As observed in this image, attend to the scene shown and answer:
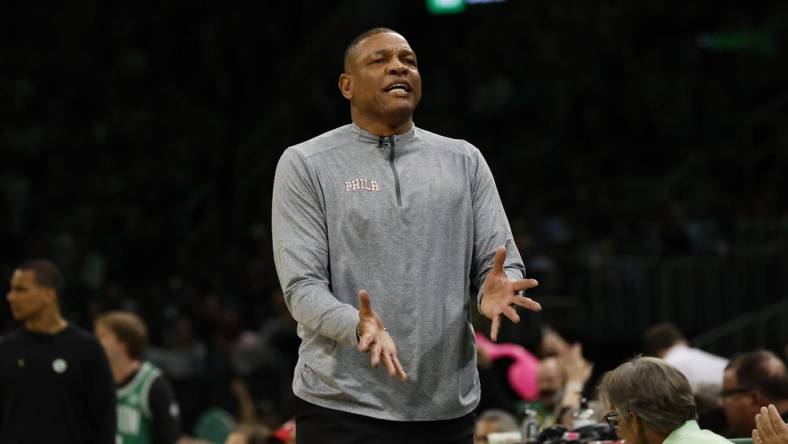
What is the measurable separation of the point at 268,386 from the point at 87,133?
5.49 m

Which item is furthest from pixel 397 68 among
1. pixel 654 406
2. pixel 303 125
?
pixel 303 125

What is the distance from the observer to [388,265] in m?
3.49

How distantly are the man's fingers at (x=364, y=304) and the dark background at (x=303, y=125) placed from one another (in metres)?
9.22

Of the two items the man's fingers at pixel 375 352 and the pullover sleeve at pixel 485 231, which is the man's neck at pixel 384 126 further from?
the man's fingers at pixel 375 352

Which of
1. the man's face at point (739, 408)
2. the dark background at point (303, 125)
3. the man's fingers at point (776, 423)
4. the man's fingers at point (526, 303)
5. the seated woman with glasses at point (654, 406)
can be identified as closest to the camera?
the man's fingers at point (526, 303)

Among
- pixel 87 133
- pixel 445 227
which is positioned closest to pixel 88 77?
pixel 87 133

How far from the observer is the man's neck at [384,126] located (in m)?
3.66

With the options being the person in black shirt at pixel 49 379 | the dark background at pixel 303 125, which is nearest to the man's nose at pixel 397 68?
the person in black shirt at pixel 49 379

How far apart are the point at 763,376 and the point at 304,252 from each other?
267cm

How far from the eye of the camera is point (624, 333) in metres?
11.2

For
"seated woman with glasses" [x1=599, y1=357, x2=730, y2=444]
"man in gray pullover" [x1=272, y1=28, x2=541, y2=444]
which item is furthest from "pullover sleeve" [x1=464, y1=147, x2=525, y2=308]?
"seated woman with glasses" [x1=599, y1=357, x2=730, y2=444]

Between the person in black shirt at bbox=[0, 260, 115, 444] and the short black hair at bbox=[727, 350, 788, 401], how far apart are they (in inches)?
112

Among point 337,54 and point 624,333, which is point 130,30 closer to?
point 337,54

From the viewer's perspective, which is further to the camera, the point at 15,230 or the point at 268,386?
the point at 15,230
